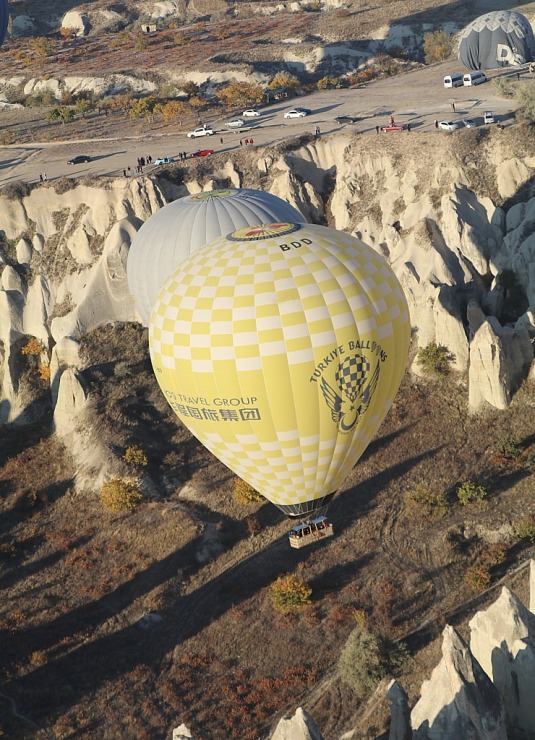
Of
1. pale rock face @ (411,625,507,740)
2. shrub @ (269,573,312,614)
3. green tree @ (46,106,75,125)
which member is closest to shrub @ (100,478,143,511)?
shrub @ (269,573,312,614)

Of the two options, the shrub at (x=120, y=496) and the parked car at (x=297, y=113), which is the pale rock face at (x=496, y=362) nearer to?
the shrub at (x=120, y=496)

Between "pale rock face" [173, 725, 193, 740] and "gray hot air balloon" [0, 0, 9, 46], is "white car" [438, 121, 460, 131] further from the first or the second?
"pale rock face" [173, 725, 193, 740]

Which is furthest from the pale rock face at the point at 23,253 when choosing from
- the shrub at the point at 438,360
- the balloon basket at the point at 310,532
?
the balloon basket at the point at 310,532

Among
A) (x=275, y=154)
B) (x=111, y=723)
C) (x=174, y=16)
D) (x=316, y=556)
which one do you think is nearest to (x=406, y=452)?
(x=316, y=556)

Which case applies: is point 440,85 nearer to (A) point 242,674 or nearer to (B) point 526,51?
(B) point 526,51

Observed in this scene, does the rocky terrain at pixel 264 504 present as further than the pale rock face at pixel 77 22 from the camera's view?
No

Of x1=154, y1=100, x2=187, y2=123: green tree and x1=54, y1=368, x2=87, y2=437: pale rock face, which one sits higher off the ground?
x1=154, y1=100, x2=187, y2=123: green tree

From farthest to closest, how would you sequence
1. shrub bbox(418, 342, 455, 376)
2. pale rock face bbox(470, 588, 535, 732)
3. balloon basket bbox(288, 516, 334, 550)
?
1. shrub bbox(418, 342, 455, 376)
2. balloon basket bbox(288, 516, 334, 550)
3. pale rock face bbox(470, 588, 535, 732)
